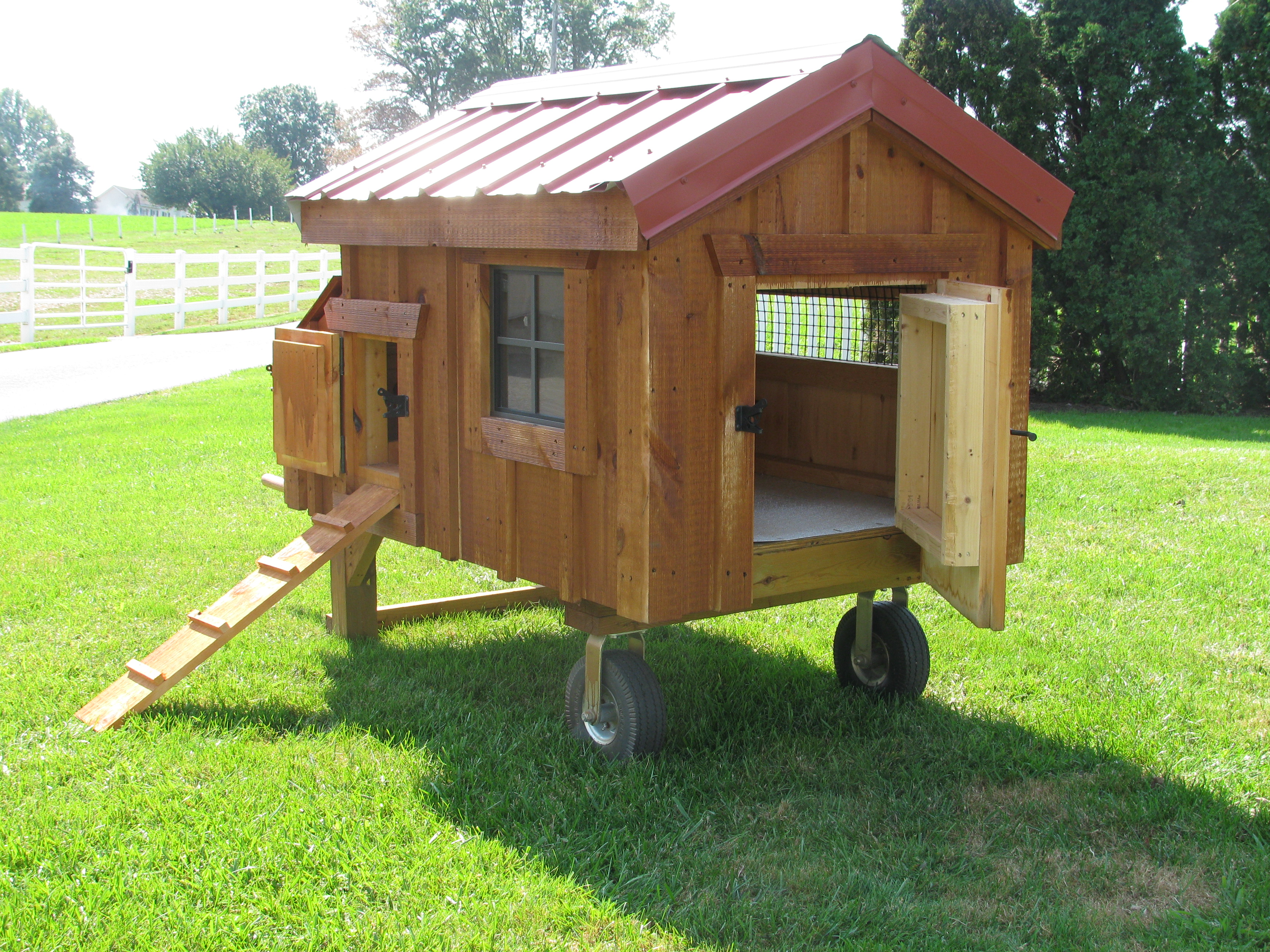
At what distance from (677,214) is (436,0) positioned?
5291cm

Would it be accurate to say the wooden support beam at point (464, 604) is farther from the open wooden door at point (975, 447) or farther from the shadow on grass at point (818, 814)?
the open wooden door at point (975, 447)

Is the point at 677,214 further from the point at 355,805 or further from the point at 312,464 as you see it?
the point at 312,464

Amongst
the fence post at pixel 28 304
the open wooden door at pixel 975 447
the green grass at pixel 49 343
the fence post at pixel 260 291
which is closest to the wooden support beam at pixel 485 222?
the open wooden door at pixel 975 447

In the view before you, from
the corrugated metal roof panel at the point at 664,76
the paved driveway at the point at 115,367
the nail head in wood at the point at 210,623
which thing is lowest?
the nail head in wood at the point at 210,623

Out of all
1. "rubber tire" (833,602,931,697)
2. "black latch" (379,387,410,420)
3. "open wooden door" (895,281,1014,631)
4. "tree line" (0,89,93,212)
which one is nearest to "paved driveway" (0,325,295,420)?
"black latch" (379,387,410,420)

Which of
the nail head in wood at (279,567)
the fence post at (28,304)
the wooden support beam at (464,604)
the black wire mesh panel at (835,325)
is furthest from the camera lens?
the fence post at (28,304)

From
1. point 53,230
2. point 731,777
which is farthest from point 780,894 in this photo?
point 53,230

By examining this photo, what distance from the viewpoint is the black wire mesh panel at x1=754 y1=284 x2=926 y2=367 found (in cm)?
615

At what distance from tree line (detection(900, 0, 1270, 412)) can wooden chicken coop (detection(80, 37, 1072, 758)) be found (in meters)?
9.47

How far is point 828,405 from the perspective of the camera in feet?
19.9

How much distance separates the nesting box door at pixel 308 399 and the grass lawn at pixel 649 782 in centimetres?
96

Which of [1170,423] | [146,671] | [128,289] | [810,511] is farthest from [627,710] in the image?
[128,289]

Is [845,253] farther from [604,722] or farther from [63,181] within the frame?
[63,181]

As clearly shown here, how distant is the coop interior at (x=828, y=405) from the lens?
561 centimetres
